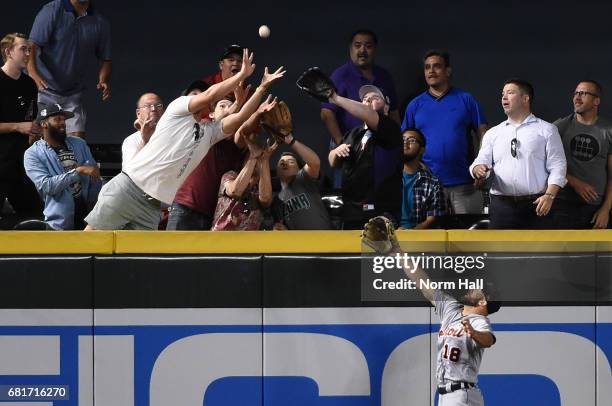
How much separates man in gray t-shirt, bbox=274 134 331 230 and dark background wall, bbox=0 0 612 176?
203 centimetres

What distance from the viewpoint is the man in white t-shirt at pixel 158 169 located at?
7.01 meters

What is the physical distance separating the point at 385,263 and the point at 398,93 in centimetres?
275

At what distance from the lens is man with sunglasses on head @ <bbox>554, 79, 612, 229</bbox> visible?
7.71 m

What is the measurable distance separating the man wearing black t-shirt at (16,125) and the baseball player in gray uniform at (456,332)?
2.43m

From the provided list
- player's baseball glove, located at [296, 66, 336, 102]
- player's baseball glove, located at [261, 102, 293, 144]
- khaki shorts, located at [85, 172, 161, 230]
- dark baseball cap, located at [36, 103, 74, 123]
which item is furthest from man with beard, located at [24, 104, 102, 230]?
player's baseball glove, located at [296, 66, 336, 102]

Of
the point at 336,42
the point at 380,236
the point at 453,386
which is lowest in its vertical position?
the point at 453,386

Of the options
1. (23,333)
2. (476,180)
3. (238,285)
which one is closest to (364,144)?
(476,180)

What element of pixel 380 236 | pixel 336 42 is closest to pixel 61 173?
pixel 380 236

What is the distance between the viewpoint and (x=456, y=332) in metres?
6.71

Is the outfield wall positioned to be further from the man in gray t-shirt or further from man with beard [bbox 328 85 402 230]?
man with beard [bbox 328 85 402 230]

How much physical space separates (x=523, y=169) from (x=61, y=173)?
2690 mm

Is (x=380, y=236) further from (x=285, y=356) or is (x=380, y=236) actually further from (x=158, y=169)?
(x=158, y=169)

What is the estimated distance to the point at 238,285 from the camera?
22.6 feet

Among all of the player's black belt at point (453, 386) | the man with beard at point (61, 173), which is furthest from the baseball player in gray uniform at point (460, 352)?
the man with beard at point (61, 173)
